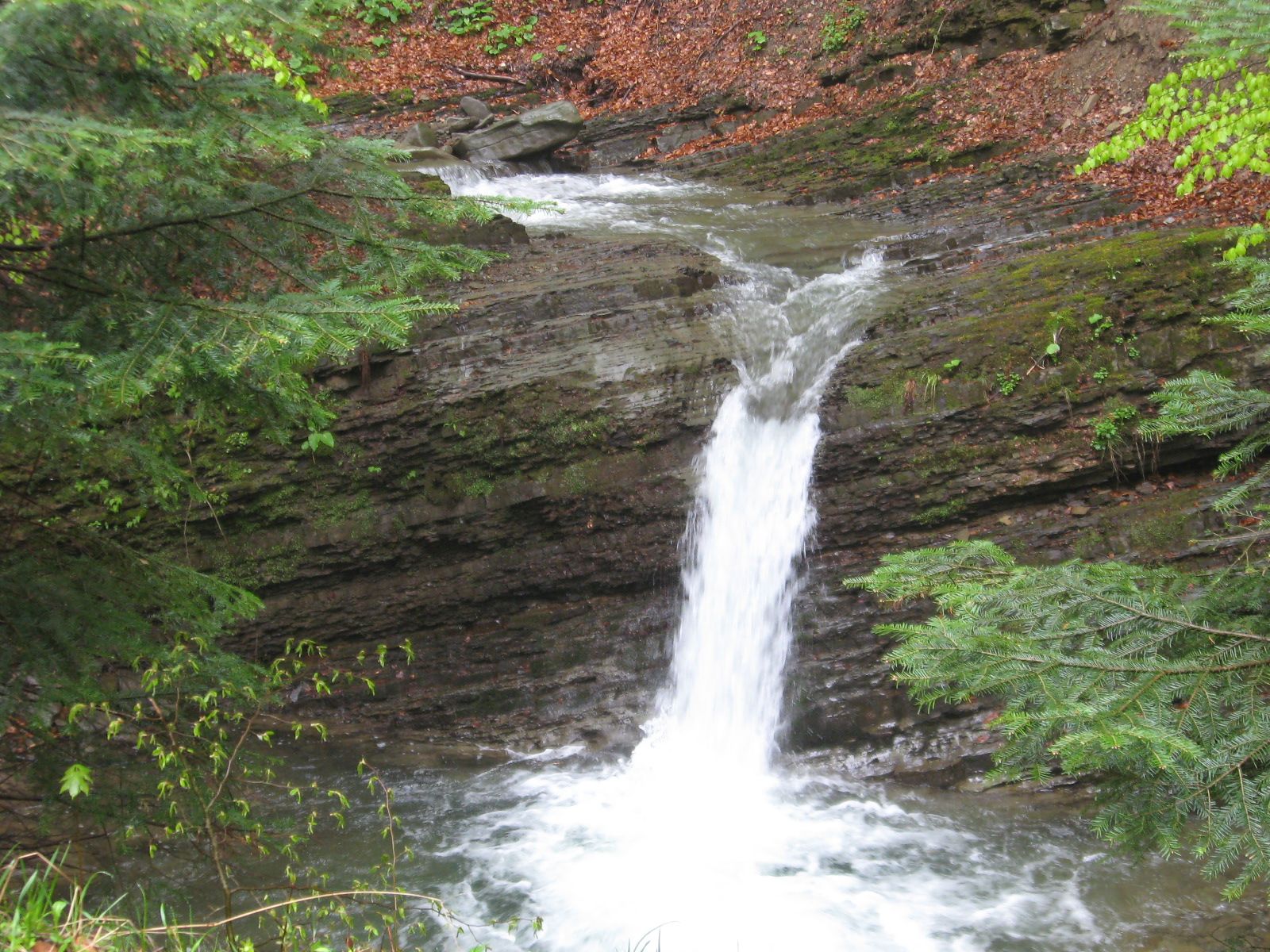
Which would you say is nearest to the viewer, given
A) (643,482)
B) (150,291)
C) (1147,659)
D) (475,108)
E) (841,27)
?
(1147,659)

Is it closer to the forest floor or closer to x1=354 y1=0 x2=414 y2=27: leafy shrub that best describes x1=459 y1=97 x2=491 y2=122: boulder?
the forest floor

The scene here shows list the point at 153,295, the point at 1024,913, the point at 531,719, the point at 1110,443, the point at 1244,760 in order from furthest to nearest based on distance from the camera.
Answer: the point at 531,719
the point at 1110,443
the point at 1024,913
the point at 153,295
the point at 1244,760

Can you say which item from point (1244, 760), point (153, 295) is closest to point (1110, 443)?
point (1244, 760)

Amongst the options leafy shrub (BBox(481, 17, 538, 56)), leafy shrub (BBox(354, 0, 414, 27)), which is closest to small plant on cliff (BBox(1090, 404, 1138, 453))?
leafy shrub (BBox(481, 17, 538, 56))

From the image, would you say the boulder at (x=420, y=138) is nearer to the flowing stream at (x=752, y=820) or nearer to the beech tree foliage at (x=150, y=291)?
the flowing stream at (x=752, y=820)

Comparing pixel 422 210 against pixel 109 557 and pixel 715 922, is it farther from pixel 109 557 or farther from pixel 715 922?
pixel 715 922

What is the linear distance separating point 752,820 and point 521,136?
1249 centimetres

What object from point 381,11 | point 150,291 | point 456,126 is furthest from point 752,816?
point 381,11

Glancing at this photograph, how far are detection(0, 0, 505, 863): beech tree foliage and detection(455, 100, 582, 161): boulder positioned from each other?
1067cm

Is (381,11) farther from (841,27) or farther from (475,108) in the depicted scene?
(841,27)

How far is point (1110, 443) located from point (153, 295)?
6682 millimetres

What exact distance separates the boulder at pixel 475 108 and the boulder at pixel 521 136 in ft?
5.00

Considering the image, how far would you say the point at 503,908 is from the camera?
229 inches

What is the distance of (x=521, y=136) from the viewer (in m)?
15.3
